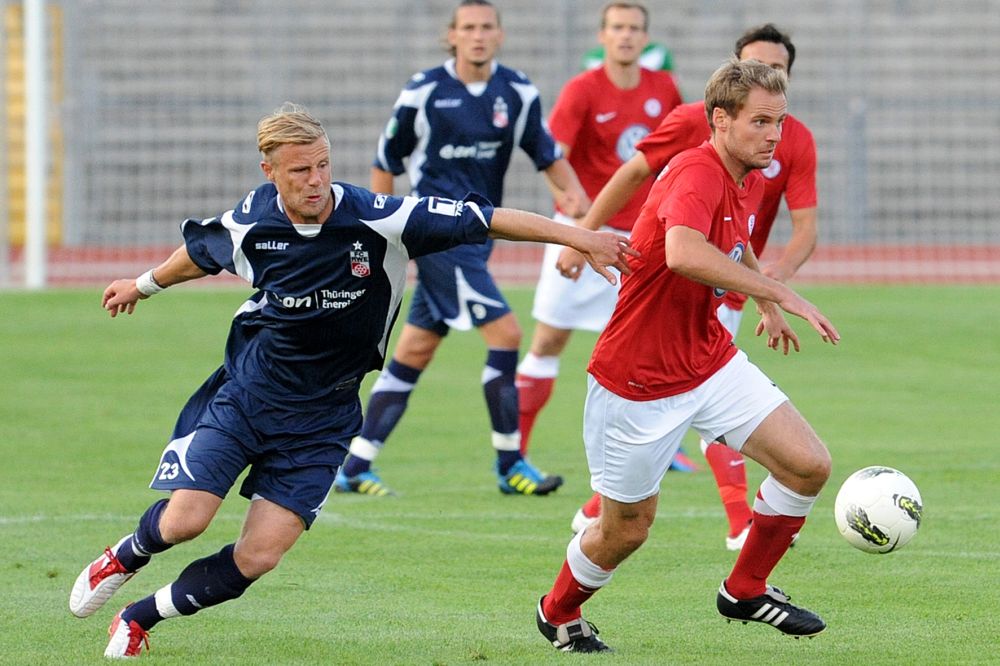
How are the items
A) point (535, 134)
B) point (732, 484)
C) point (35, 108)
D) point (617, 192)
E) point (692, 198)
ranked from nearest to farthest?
point (692, 198), point (617, 192), point (732, 484), point (535, 134), point (35, 108)

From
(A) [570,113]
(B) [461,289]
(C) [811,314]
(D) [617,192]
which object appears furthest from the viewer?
(A) [570,113]

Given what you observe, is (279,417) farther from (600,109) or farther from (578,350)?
(578,350)

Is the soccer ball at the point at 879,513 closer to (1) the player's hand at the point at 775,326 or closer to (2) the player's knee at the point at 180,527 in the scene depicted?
(1) the player's hand at the point at 775,326

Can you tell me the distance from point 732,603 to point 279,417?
1560mm

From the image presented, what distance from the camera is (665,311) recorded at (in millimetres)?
5094

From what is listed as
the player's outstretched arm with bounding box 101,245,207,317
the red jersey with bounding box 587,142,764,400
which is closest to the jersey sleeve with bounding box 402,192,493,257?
the red jersey with bounding box 587,142,764,400

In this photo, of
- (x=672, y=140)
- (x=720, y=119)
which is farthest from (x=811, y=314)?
(x=672, y=140)

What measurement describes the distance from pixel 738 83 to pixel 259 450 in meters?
1.86

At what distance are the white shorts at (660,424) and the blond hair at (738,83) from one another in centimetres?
83

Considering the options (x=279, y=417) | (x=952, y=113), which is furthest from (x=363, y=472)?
(x=952, y=113)

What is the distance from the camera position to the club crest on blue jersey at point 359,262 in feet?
16.6

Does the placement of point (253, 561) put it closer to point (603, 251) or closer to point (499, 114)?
point (603, 251)

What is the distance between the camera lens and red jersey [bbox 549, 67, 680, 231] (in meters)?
8.59

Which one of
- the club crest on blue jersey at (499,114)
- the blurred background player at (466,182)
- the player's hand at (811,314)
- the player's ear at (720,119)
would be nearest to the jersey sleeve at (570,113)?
the blurred background player at (466,182)
